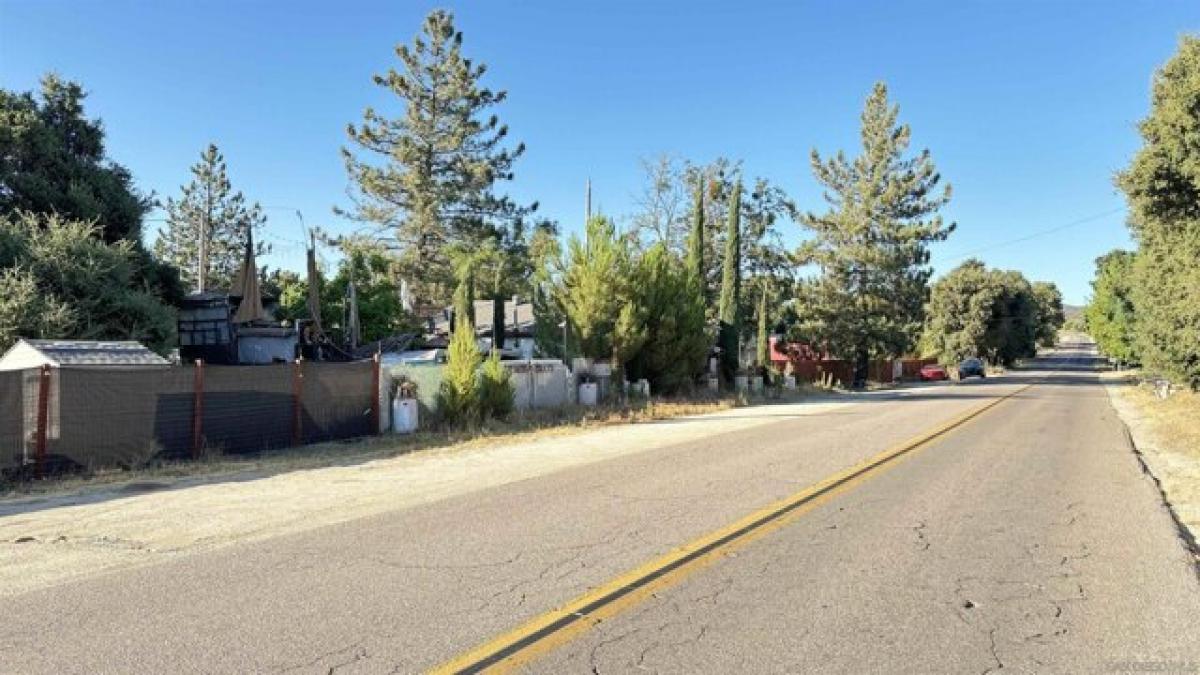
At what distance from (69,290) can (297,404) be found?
7660 mm

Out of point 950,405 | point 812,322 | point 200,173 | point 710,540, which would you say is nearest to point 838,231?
point 812,322

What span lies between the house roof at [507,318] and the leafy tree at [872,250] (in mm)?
17282

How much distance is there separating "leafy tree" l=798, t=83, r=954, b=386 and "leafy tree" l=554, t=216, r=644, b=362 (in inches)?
1045

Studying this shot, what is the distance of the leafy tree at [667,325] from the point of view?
2998 cm

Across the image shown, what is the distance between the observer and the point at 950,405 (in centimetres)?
2812

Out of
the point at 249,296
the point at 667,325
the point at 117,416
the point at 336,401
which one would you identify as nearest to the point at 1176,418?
the point at 667,325

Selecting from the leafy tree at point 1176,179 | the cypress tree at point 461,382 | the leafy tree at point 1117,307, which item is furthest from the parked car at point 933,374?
the cypress tree at point 461,382

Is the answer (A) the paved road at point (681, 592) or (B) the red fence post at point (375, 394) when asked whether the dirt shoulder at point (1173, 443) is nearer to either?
(A) the paved road at point (681, 592)

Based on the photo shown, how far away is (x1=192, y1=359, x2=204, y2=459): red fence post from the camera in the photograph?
1399 cm

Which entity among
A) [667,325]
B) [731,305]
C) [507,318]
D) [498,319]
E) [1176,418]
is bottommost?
[1176,418]

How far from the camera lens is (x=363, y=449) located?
16031mm

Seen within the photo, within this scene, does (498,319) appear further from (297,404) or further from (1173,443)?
(1173,443)

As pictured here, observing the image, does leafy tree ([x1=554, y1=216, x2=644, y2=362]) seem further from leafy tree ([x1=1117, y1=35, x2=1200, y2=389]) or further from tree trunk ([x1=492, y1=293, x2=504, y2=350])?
leafy tree ([x1=1117, y1=35, x2=1200, y2=389])

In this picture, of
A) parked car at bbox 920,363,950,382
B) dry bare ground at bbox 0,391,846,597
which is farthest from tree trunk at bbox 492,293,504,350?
parked car at bbox 920,363,950,382
